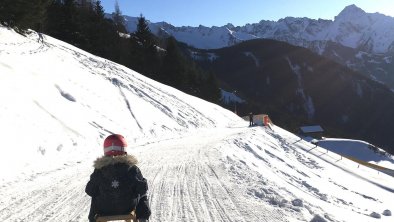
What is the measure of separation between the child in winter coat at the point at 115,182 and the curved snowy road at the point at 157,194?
3.26 m

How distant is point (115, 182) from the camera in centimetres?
512

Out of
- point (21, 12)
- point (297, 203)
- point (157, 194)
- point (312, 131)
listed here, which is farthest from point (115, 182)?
point (312, 131)

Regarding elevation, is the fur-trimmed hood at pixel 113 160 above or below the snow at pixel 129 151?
above

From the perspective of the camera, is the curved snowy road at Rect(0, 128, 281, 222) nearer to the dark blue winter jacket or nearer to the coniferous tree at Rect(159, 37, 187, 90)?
the dark blue winter jacket

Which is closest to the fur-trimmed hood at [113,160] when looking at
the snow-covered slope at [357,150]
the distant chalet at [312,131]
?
the snow-covered slope at [357,150]

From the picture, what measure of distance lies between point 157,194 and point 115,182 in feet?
17.2

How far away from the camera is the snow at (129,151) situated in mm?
9508

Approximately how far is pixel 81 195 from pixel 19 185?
2.19 metres

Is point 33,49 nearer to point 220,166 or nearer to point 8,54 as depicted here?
point 8,54

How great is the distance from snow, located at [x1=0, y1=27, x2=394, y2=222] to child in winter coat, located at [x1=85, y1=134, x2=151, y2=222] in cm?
338

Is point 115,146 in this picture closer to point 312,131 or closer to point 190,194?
point 190,194

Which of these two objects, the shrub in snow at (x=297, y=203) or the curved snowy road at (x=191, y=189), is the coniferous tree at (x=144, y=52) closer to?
the curved snowy road at (x=191, y=189)

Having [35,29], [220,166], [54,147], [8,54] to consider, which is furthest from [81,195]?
[35,29]

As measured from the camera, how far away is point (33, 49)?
28.4m
